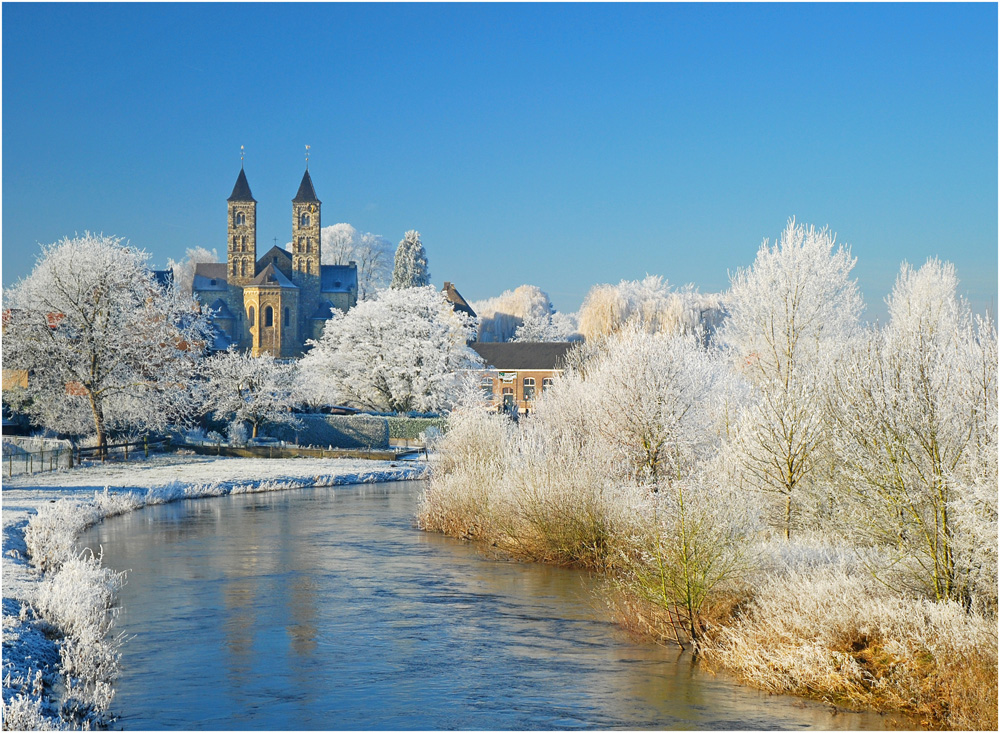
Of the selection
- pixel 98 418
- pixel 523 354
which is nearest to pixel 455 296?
pixel 523 354

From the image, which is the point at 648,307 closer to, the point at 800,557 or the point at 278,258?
the point at 278,258

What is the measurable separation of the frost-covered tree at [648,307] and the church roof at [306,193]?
27550 millimetres

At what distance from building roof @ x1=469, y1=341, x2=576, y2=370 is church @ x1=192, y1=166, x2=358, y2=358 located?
17.0 metres

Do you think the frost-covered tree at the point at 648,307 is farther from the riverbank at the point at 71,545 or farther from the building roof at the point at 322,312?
the riverbank at the point at 71,545

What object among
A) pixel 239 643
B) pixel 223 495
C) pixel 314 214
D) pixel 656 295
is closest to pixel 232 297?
pixel 314 214

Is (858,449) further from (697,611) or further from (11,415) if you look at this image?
(11,415)

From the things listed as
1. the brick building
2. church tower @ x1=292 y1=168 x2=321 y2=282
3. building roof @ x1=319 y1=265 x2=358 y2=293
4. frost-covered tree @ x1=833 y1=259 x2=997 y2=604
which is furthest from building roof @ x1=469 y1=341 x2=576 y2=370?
frost-covered tree @ x1=833 y1=259 x2=997 y2=604

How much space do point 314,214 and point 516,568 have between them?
7282 centimetres

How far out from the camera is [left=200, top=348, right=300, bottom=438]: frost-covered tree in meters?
45.9

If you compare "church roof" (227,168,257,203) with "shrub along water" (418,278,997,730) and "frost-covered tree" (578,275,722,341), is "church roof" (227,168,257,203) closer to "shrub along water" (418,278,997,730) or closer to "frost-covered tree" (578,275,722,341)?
"frost-covered tree" (578,275,722,341)

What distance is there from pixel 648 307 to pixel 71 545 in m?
61.8

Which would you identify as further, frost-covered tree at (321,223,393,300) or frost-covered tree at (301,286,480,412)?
frost-covered tree at (321,223,393,300)

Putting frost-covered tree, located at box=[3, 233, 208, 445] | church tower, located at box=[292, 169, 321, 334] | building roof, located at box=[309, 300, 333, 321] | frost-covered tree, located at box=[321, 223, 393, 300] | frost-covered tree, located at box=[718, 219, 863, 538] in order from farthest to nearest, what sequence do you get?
1. frost-covered tree, located at box=[321, 223, 393, 300]
2. church tower, located at box=[292, 169, 321, 334]
3. building roof, located at box=[309, 300, 333, 321]
4. frost-covered tree, located at box=[3, 233, 208, 445]
5. frost-covered tree, located at box=[718, 219, 863, 538]

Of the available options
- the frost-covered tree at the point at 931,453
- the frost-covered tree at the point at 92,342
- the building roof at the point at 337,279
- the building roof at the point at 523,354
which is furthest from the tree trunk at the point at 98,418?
the building roof at the point at 337,279
